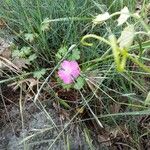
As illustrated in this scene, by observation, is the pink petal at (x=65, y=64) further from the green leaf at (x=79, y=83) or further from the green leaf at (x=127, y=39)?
the green leaf at (x=127, y=39)

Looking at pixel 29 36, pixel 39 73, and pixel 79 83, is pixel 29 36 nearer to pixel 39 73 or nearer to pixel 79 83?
pixel 39 73

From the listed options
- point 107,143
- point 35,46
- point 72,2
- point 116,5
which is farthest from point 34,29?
point 107,143

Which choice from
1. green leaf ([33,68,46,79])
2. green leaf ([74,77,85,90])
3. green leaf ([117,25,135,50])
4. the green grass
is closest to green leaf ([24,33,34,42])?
the green grass

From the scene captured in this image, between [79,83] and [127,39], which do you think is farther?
[79,83]

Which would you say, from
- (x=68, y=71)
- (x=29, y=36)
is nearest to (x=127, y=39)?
(x=68, y=71)

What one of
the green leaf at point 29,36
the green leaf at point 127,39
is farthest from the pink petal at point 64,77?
the green leaf at point 127,39

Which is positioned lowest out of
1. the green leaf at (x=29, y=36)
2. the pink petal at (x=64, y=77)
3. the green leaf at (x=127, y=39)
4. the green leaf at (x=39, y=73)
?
the pink petal at (x=64, y=77)
